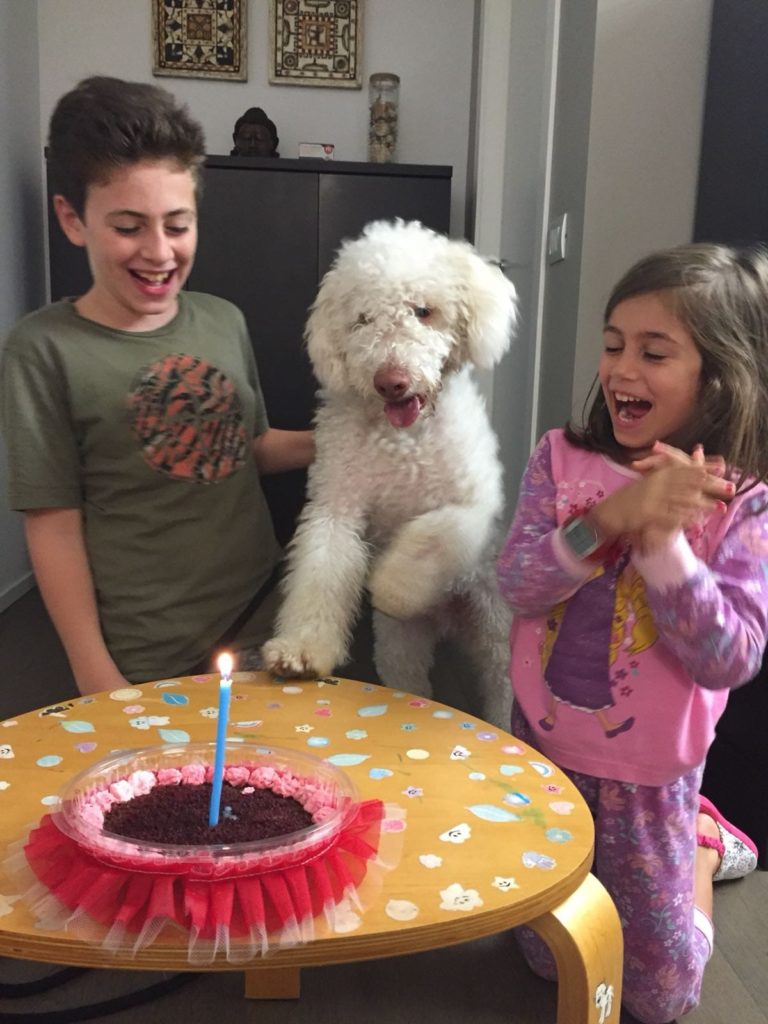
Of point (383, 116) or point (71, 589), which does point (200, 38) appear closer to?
point (383, 116)

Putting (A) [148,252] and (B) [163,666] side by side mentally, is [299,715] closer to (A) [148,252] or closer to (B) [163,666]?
(B) [163,666]

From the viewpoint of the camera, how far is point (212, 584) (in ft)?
4.60

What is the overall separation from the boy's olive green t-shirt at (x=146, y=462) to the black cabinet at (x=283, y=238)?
4.19 feet

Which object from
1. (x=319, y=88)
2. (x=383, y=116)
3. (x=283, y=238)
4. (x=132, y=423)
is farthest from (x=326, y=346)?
(x=319, y=88)

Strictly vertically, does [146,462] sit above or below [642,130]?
below

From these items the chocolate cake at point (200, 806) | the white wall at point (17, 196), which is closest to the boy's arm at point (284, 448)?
the chocolate cake at point (200, 806)

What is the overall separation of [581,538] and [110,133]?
2.71 ft

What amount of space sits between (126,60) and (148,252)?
2.33m

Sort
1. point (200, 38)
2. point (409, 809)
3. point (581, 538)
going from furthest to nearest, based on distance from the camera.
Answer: point (200, 38) < point (581, 538) < point (409, 809)

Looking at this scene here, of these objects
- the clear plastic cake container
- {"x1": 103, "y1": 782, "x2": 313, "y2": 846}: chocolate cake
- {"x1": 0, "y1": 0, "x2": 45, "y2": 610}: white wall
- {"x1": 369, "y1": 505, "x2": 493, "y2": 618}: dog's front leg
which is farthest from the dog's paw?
{"x1": 0, "y1": 0, "x2": 45, "y2": 610}: white wall

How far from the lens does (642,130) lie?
1.82 metres

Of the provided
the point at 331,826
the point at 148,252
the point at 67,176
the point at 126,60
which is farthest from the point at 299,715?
the point at 126,60

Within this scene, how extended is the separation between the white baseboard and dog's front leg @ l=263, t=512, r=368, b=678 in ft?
6.05

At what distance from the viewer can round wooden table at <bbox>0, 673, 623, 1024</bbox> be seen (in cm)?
55
